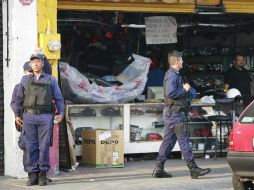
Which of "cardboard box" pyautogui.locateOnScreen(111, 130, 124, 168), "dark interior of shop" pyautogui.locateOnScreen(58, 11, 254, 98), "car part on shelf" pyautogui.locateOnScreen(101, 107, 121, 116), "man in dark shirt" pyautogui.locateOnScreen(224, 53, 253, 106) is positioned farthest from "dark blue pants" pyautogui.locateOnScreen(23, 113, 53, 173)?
"man in dark shirt" pyautogui.locateOnScreen(224, 53, 253, 106)

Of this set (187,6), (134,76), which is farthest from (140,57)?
(187,6)

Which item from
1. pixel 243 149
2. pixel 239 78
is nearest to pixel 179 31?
pixel 239 78

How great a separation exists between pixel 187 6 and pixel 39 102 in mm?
4281

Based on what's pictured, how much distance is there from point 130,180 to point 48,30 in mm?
2695

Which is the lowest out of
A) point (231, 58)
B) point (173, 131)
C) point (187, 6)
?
point (173, 131)

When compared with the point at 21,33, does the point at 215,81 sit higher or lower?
lower

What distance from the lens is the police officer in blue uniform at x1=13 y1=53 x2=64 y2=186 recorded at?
33.8ft

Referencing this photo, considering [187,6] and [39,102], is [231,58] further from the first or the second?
[39,102]

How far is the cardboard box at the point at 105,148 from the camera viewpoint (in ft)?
40.9

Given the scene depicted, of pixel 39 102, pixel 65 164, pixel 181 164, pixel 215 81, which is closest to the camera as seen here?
pixel 39 102

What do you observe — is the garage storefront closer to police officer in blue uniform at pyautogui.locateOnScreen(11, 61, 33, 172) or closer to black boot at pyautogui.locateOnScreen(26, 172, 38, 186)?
police officer in blue uniform at pyautogui.locateOnScreen(11, 61, 33, 172)

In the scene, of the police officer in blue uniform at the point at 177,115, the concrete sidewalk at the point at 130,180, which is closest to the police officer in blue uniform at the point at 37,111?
the concrete sidewalk at the point at 130,180

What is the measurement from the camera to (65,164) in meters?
12.1

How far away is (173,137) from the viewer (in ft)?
36.8
